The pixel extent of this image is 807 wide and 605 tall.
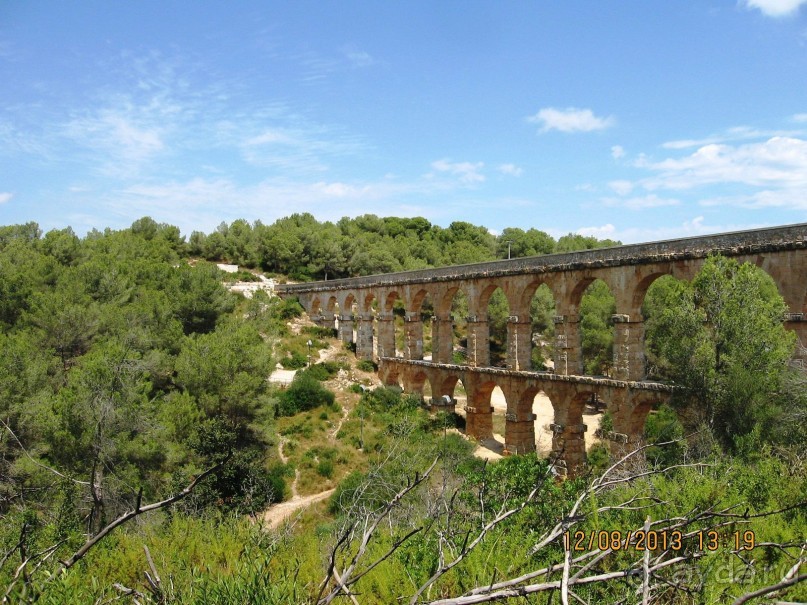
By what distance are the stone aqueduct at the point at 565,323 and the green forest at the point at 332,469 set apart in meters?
0.88

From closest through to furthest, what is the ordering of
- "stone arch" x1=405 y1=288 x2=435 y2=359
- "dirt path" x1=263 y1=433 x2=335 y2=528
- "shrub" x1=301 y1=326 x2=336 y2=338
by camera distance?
"dirt path" x1=263 y1=433 x2=335 y2=528 → "stone arch" x1=405 y1=288 x2=435 y2=359 → "shrub" x1=301 y1=326 x2=336 y2=338

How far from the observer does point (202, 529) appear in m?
9.46

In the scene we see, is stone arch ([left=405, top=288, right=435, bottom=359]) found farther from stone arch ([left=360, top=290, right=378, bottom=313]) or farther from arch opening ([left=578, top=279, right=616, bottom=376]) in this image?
arch opening ([left=578, top=279, right=616, bottom=376])

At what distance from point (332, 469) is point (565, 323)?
9.65 m

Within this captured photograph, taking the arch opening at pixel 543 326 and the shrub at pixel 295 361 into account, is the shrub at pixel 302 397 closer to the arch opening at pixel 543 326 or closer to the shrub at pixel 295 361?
the shrub at pixel 295 361

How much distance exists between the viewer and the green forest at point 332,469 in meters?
4.14

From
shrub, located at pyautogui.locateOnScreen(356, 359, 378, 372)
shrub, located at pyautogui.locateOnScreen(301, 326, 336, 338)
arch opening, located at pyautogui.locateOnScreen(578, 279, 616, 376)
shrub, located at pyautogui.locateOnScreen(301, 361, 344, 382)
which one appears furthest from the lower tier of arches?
shrub, located at pyautogui.locateOnScreen(301, 326, 336, 338)

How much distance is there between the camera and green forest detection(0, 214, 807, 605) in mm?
4137

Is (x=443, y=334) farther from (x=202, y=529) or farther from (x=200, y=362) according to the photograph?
(x=202, y=529)

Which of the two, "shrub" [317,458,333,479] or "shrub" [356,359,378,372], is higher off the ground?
"shrub" [356,359,378,372]

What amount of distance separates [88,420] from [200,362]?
6457 millimetres

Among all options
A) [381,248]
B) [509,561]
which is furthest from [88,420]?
[381,248]

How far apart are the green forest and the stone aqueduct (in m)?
0.88
